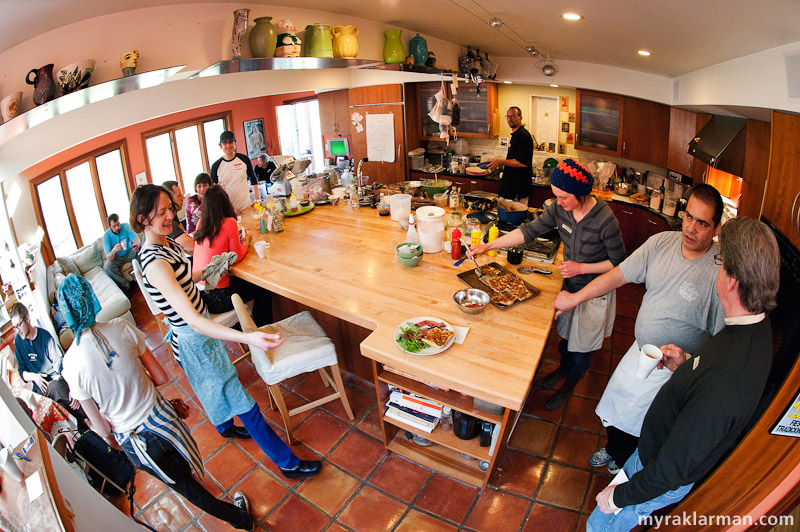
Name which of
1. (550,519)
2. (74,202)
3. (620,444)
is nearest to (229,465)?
(74,202)

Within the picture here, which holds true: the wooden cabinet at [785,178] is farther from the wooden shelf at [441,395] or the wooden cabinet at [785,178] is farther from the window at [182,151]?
the window at [182,151]

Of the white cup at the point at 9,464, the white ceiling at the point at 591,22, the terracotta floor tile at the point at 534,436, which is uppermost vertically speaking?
the white ceiling at the point at 591,22

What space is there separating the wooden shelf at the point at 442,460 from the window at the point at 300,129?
673 cm

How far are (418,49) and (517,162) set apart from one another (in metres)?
1.99

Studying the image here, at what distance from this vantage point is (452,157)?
22.6 ft

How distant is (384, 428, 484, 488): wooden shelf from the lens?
2611mm

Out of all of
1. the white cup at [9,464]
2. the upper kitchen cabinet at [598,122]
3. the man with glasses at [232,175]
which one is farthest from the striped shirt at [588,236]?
the man with glasses at [232,175]

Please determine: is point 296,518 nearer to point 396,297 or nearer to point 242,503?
point 242,503

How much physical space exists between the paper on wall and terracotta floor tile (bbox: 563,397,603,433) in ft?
15.1

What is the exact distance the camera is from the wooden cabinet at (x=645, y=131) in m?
4.56

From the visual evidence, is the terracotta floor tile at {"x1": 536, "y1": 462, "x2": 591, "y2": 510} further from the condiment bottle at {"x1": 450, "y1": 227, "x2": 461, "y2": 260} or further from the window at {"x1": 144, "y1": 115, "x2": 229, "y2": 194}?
the window at {"x1": 144, "y1": 115, "x2": 229, "y2": 194}

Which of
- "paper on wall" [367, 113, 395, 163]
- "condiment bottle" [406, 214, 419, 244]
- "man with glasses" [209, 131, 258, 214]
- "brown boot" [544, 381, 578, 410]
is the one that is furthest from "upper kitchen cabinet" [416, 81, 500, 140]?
"brown boot" [544, 381, 578, 410]

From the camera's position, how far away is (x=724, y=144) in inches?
130

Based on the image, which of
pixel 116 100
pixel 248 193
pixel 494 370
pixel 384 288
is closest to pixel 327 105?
pixel 248 193
